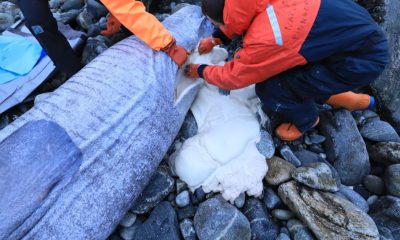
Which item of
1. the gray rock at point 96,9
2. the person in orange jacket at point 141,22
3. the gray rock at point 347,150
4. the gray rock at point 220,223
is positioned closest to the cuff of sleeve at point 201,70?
the person in orange jacket at point 141,22

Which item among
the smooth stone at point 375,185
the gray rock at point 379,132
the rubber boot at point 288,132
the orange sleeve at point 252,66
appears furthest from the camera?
the gray rock at point 379,132

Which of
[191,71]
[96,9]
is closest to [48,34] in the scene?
[96,9]

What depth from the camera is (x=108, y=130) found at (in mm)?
2148

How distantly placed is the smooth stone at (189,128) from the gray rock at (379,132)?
1573mm

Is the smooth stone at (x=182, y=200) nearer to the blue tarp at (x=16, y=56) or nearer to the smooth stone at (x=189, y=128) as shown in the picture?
the smooth stone at (x=189, y=128)

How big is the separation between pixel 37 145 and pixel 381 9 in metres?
3.34

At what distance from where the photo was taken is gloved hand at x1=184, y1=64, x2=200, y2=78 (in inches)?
106

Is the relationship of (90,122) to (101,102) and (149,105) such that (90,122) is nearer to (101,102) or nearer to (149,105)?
(101,102)

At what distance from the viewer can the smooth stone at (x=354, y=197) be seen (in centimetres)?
260

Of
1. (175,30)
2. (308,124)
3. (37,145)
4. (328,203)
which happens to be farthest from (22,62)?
(328,203)

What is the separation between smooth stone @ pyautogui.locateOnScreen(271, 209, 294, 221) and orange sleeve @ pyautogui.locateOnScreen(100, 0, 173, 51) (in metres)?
1.49

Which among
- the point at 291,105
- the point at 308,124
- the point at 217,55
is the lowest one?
the point at 308,124

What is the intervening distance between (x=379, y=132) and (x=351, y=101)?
374 mm

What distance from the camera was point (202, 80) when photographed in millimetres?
2896
